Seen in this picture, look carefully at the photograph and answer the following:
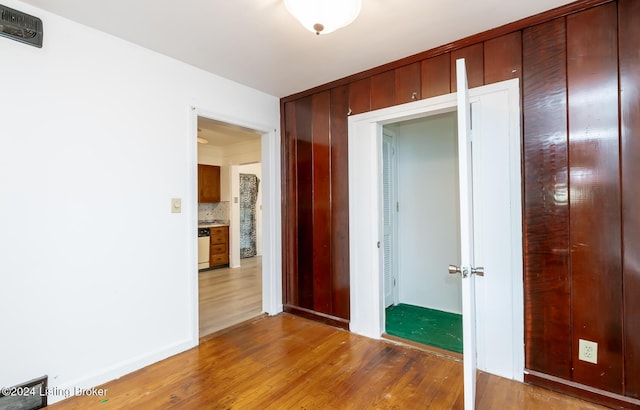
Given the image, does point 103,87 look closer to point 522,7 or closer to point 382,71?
point 382,71

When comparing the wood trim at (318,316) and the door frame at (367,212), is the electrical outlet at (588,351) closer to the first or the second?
the door frame at (367,212)

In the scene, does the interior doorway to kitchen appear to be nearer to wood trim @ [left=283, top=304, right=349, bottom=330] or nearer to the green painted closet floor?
wood trim @ [left=283, top=304, right=349, bottom=330]

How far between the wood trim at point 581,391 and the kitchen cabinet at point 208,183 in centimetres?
544

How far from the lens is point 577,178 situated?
1.86m

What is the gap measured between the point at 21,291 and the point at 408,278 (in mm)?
3512

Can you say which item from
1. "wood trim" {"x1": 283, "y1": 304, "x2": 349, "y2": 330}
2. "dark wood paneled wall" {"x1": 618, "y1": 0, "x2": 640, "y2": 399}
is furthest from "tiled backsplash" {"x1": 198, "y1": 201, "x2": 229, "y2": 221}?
"dark wood paneled wall" {"x1": 618, "y1": 0, "x2": 640, "y2": 399}

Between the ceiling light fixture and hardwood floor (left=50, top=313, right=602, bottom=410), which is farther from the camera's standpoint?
hardwood floor (left=50, top=313, right=602, bottom=410)

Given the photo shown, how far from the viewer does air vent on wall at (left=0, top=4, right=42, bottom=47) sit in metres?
1.70

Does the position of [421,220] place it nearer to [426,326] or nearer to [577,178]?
[426,326]

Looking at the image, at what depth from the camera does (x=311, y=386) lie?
2029 mm

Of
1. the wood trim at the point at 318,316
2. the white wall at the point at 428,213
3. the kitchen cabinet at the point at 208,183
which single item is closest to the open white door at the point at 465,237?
the wood trim at the point at 318,316

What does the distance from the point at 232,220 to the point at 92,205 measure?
3.98 m

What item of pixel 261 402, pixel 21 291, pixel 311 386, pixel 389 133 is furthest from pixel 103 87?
pixel 389 133

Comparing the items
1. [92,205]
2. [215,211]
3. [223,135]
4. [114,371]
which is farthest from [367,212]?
[215,211]
